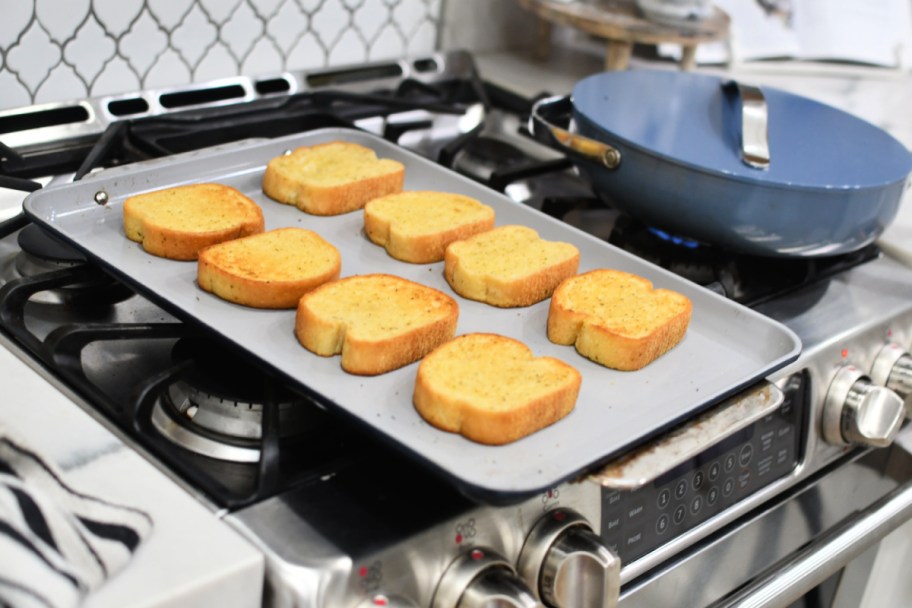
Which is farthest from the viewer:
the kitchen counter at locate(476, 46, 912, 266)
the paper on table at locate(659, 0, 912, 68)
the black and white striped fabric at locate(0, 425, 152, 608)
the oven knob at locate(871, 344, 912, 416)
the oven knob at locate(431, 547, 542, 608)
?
the paper on table at locate(659, 0, 912, 68)

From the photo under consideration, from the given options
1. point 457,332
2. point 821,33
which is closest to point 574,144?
point 457,332

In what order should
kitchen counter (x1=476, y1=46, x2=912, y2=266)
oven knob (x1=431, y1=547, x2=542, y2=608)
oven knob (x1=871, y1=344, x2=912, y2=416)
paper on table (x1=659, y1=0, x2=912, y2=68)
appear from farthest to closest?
paper on table (x1=659, y1=0, x2=912, y2=68) < kitchen counter (x1=476, y1=46, x2=912, y2=266) < oven knob (x1=871, y1=344, x2=912, y2=416) < oven knob (x1=431, y1=547, x2=542, y2=608)

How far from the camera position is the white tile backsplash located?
111 centimetres

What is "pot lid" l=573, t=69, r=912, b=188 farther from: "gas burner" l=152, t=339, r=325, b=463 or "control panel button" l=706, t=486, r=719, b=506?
"gas burner" l=152, t=339, r=325, b=463

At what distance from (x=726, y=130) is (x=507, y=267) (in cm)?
36

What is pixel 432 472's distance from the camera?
2.05 ft

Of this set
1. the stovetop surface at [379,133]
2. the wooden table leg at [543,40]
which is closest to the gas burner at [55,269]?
the stovetop surface at [379,133]

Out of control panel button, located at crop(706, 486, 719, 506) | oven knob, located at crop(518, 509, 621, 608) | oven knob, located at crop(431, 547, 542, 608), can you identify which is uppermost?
oven knob, located at crop(431, 547, 542, 608)

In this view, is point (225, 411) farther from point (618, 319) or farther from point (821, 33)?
point (821, 33)

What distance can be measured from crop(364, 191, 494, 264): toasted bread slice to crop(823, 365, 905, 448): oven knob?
0.35 meters

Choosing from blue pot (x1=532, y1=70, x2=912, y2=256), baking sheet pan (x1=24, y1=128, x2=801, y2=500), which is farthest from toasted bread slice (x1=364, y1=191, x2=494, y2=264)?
blue pot (x1=532, y1=70, x2=912, y2=256)

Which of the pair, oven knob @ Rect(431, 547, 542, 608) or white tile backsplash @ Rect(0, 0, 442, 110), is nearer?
oven knob @ Rect(431, 547, 542, 608)

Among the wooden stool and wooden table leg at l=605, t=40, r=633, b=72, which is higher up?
the wooden stool

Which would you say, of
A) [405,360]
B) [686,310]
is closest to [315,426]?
[405,360]
